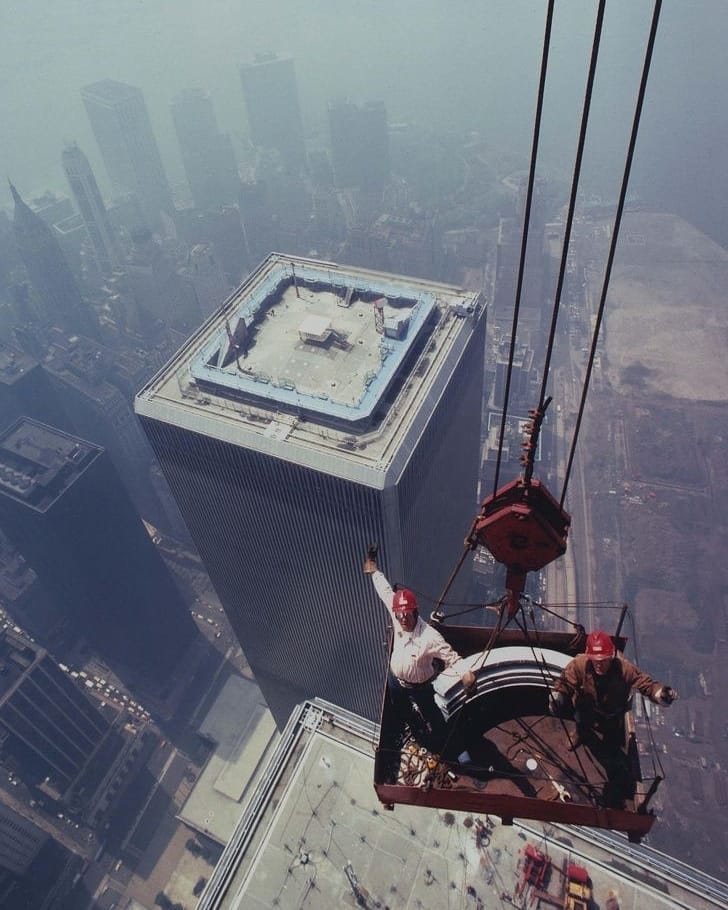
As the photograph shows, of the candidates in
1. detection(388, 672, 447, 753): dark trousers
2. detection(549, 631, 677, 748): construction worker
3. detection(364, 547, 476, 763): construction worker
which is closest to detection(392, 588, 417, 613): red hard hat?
detection(364, 547, 476, 763): construction worker

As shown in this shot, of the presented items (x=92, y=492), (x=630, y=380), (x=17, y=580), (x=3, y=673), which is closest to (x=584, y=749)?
(x=3, y=673)

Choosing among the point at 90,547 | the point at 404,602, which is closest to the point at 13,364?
the point at 90,547

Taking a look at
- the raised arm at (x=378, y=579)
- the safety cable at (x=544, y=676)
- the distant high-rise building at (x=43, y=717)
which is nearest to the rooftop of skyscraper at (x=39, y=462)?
the distant high-rise building at (x=43, y=717)

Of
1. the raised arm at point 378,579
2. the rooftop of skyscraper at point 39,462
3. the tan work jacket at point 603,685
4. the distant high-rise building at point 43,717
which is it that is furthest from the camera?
the rooftop of skyscraper at point 39,462

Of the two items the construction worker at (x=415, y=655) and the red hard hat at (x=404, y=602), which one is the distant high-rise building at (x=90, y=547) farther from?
the red hard hat at (x=404, y=602)

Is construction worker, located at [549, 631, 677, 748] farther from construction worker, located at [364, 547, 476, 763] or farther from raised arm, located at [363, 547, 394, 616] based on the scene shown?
raised arm, located at [363, 547, 394, 616]

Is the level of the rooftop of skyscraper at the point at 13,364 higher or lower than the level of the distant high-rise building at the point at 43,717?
higher

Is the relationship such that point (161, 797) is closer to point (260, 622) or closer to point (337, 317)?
point (260, 622)

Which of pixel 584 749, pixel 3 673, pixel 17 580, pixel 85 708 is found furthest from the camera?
pixel 17 580
